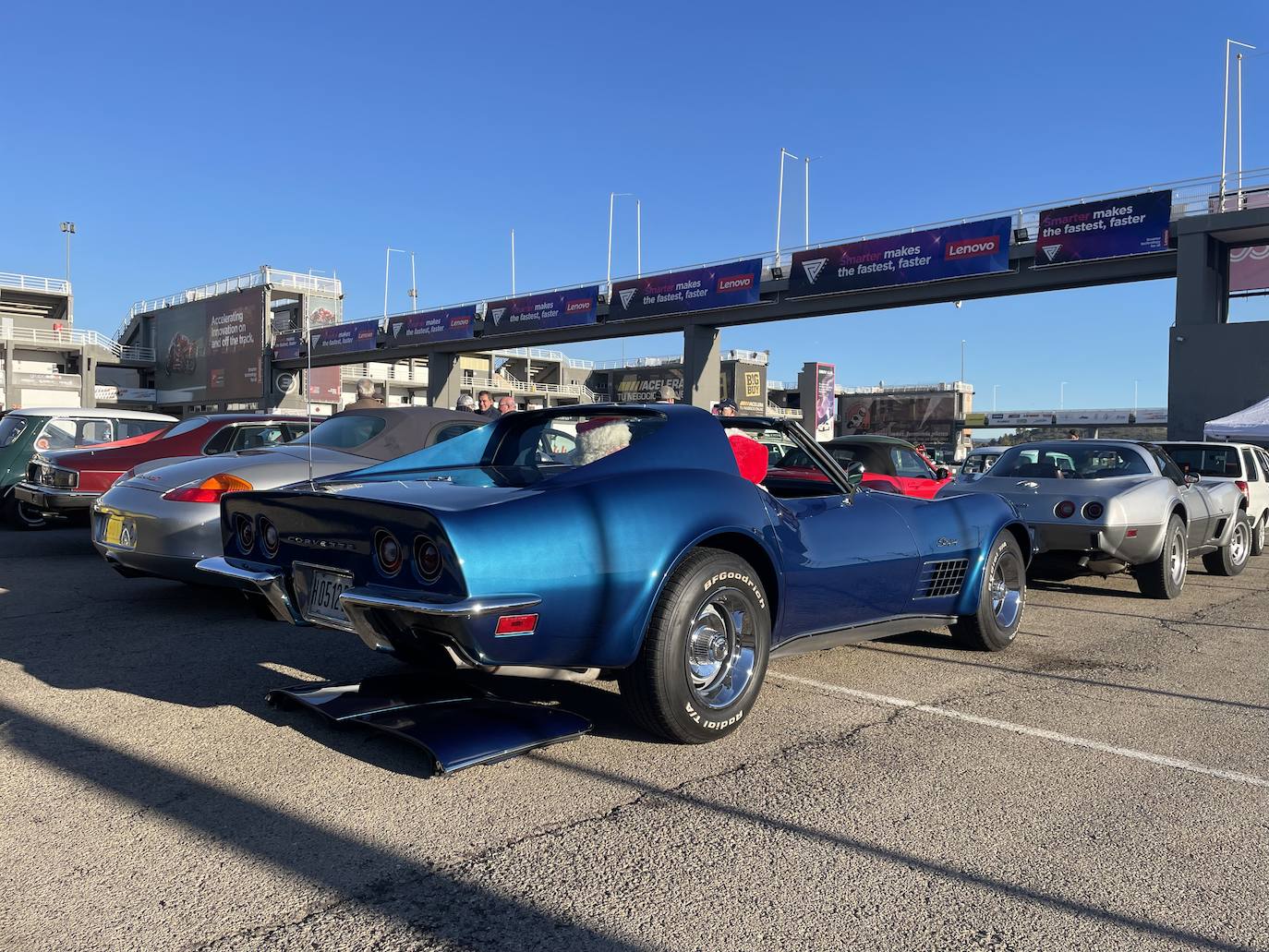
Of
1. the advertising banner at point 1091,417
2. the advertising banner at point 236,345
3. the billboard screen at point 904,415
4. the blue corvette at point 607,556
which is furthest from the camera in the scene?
the billboard screen at point 904,415

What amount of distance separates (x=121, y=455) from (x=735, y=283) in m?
24.2

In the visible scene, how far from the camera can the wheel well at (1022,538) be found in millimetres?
5762

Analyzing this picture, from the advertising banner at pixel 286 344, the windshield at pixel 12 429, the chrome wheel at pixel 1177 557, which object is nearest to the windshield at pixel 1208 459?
the chrome wheel at pixel 1177 557

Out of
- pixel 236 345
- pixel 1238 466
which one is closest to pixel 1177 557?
pixel 1238 466

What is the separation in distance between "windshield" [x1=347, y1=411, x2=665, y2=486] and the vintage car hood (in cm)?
195

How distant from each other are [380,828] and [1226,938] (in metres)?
2.26

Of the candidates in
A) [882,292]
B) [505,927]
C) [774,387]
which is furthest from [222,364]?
[505,927]

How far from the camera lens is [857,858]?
2.70m

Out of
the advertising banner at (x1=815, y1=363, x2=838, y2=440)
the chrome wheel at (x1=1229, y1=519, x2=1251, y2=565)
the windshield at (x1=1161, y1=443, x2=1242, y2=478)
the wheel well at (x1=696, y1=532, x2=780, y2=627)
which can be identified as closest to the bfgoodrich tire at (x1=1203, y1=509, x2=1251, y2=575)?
the chrome wheel at (x1=1229, y1=519, x2=1251, y2=565)

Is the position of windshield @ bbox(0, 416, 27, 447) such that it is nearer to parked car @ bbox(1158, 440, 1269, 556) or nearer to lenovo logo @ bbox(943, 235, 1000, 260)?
parked car @ bbox(1158, 440, 1269, 556)

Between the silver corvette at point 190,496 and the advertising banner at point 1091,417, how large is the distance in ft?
300

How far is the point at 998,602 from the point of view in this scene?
18.1 feet

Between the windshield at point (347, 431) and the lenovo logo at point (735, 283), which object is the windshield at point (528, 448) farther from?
the lenovo logo at point (735, 283)

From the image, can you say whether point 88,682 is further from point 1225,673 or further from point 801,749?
point 1225,673
